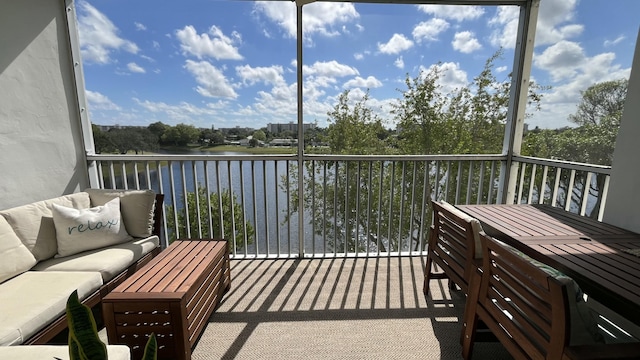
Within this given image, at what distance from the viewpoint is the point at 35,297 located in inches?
62.3

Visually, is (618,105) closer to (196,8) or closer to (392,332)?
(392,332)

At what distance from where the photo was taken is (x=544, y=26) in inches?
108

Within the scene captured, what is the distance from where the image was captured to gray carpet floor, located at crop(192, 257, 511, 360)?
1804 millimetres

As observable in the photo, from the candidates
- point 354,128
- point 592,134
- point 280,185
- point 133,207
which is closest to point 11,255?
point 133,207

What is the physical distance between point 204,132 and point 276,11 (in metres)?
1.55

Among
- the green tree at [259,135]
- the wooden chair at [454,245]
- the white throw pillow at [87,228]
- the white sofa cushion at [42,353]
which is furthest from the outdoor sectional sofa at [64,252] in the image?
the wooden chair at [454,245]

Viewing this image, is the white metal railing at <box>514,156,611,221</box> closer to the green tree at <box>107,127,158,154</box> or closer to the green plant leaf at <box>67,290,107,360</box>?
the green plant leaf at <box>67,290,107,360</box>

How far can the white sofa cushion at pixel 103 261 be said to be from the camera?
1944mm

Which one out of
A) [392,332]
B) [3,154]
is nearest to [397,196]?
[392,332]

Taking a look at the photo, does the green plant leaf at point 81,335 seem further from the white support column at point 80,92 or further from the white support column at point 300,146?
the white support column at point 80,92

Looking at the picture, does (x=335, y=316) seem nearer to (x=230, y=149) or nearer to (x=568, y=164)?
(x=230, y=149)

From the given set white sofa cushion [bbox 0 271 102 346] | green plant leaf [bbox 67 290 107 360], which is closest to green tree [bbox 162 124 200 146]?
white sofa cushion [bbox 0 271 102 346]

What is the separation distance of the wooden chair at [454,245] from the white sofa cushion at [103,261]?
2.50 m

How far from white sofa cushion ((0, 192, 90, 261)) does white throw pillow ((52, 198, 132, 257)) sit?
58 millimetres
